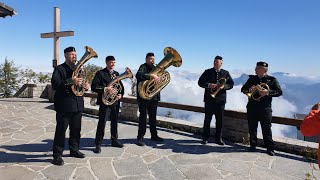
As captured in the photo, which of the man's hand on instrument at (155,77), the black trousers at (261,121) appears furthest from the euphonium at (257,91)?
the man's hand on instrument at (155,77)

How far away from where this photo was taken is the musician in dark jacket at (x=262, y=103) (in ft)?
22.2

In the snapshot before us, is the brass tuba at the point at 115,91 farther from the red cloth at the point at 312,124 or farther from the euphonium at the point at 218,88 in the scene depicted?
the red cloth at the point at 312,124

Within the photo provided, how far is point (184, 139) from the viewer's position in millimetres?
8031

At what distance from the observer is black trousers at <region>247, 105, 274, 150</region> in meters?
6.86

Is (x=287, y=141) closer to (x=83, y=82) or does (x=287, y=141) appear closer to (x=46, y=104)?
(x=83, y=82)

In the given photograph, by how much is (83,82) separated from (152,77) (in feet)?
5.61

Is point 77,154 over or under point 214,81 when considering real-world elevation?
under

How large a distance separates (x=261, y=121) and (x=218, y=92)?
1287 mm

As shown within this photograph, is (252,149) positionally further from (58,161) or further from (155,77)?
(58,161)

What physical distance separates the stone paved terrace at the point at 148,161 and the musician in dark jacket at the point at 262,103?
0.37 meters

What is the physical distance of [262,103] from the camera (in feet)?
22.5

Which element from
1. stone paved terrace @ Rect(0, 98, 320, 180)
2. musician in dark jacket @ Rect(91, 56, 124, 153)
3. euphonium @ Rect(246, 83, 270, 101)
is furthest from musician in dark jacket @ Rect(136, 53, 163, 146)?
euphonium @ Rect(246, 83, 270, 101)

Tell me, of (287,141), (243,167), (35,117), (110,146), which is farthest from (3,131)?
(287,141)

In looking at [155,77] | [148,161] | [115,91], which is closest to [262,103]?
[155,77]
